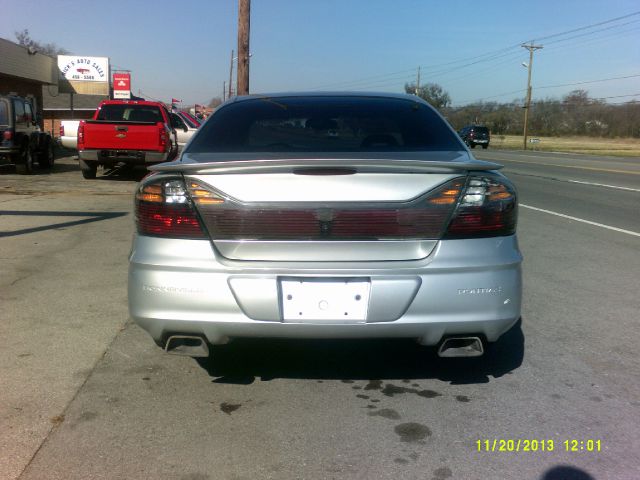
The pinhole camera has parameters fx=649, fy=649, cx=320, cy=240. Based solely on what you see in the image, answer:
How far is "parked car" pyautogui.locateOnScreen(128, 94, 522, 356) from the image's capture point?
10.1 feet

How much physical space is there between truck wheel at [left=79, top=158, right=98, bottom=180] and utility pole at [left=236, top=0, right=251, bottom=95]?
4975mm

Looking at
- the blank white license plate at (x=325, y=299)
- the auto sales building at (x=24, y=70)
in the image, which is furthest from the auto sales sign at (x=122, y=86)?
the blank white license plate at (x=325, y=299)

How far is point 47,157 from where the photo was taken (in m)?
19.0

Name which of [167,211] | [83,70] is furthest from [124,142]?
[83,70]

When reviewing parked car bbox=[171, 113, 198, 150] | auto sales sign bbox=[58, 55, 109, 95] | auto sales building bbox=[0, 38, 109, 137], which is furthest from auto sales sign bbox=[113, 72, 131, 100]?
parked car bbox=[171, 113, 198, 150]

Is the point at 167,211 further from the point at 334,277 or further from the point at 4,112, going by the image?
the point at 4,112

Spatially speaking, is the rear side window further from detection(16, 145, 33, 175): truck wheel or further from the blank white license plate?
the blank white license plate

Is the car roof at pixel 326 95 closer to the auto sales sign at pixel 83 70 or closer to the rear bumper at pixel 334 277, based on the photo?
the rear bumper at pixel 334 277

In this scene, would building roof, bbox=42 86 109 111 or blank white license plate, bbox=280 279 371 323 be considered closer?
blank white license plate, bbox=280 279 371 323

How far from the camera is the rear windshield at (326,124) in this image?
411 centimetres

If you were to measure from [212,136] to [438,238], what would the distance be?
1.68 m

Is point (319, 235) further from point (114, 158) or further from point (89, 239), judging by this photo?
point (114, 158)

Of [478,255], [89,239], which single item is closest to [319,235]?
[478,255]

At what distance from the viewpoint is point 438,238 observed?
3137 millimetres
